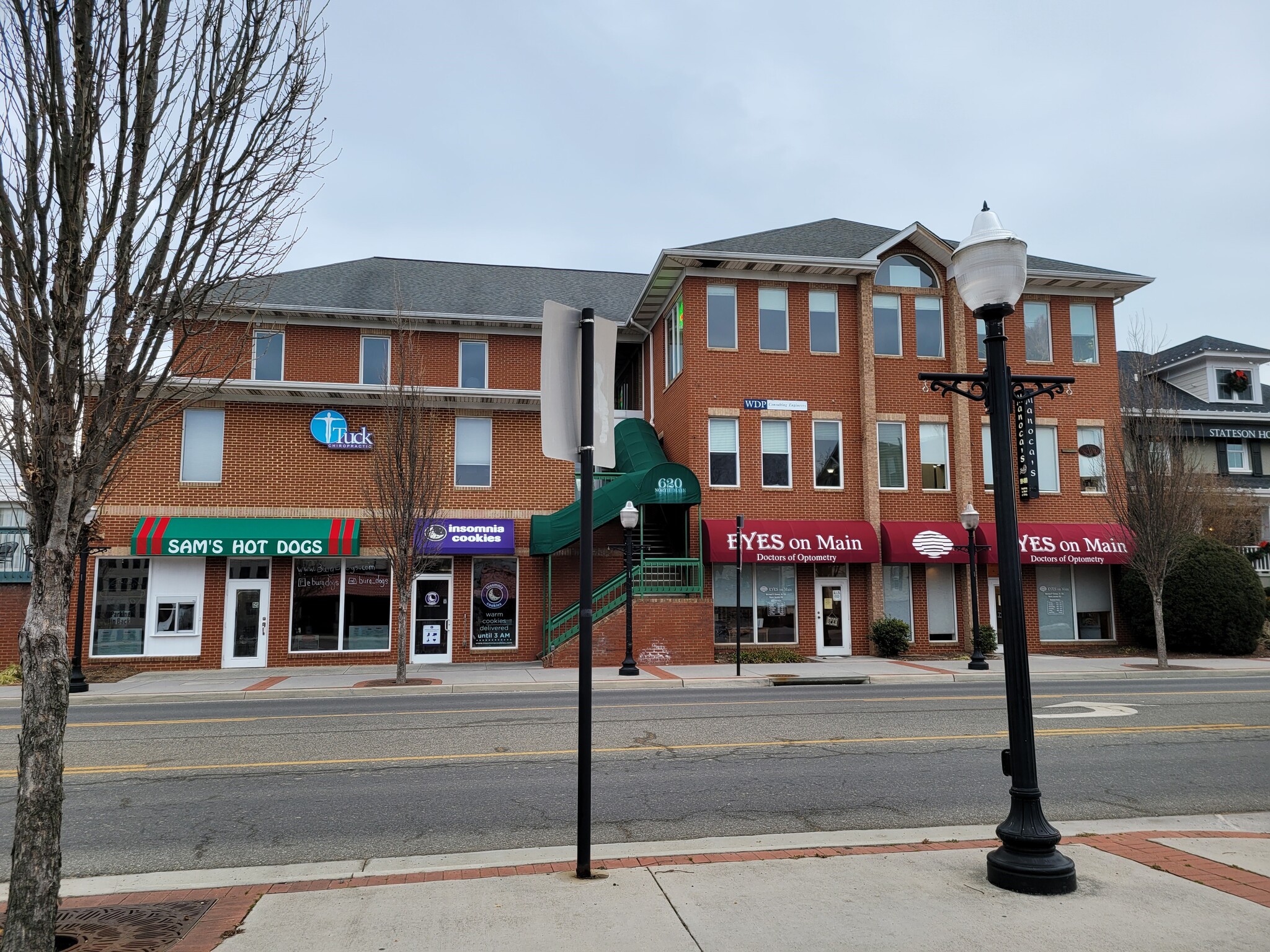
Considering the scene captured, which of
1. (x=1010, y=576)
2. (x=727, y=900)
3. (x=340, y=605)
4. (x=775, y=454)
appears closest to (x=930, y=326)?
(x=775, y=454)

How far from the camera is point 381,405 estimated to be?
22.9 metres

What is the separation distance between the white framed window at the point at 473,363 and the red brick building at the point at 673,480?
0.08 metres

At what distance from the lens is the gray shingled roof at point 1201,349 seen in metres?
35.1

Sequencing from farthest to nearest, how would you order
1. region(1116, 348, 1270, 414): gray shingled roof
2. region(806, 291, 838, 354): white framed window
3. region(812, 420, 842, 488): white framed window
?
region(1116, 348, 1270, 414): gray shingled roof
region(806, 291, 838, 354): white framed window
region(812, 420, 842, 488): white framed window

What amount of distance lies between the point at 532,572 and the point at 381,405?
5.92 m

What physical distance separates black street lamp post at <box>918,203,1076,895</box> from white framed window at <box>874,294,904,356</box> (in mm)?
19005

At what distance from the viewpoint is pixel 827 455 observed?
79.4ft

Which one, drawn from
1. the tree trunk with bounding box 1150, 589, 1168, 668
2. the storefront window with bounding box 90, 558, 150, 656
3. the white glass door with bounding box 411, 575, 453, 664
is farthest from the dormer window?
the storefront window with bounding box 90, 558, 150, 656

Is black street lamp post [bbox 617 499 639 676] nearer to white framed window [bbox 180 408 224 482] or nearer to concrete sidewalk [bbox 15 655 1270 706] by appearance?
concrete sidewalk [bbox 15 655 1270 706]

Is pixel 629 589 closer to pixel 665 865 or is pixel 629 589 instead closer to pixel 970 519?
pixel 970 519

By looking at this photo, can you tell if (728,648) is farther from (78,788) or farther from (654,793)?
(78,788)

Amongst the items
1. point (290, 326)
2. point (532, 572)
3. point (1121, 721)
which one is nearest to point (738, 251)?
point (532, 572)

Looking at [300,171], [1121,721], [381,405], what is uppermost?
[381,405]

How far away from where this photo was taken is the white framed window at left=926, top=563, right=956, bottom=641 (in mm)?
24266
